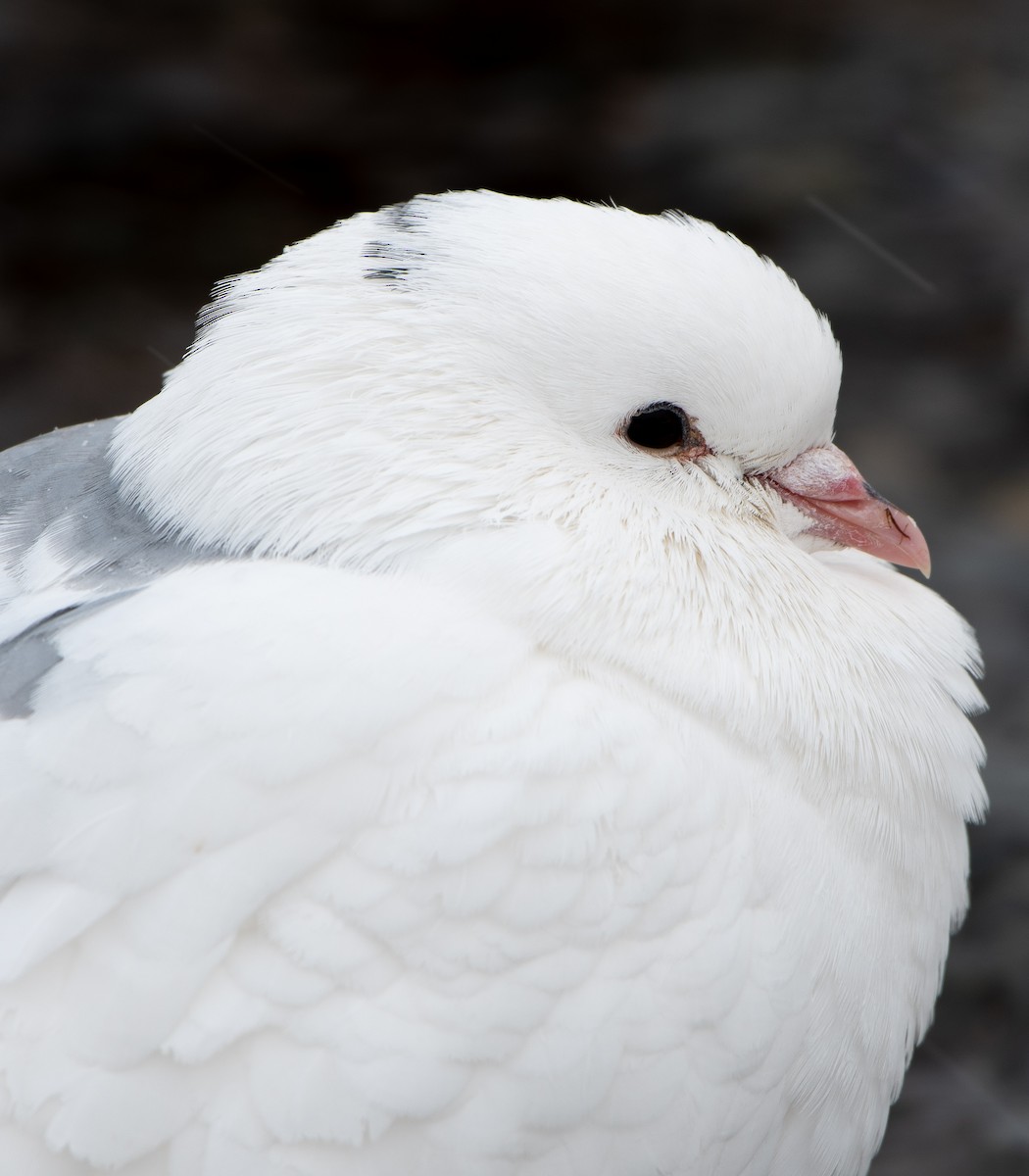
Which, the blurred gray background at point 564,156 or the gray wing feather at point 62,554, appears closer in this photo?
the gray wing feather at point 62,554

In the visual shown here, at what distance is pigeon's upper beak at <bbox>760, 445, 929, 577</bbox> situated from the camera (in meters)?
2.13

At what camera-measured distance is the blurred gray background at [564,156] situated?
17.0 feet

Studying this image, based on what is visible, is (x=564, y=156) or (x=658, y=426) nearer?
(x=658, y=426)

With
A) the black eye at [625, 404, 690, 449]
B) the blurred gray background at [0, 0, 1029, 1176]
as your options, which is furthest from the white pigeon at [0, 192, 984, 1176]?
the blurred gray background at [0, 0, 1029, 1176]

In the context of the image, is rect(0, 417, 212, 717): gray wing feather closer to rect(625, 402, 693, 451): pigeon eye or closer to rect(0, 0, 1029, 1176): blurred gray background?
rect(625, 402, 693, 451): pigeon eye

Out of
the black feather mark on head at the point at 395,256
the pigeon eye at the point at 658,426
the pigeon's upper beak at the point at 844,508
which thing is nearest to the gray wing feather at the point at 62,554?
the black feather mark on head at the point at 395,256

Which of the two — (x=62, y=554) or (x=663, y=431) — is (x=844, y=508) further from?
(x=62, y=554)

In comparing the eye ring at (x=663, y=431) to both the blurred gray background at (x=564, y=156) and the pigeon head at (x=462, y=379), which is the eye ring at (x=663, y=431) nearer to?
the pigeon head at (x=462, y=379)

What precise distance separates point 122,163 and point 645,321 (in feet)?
13.8

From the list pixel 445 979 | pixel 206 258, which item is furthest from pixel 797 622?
pixel 206 258

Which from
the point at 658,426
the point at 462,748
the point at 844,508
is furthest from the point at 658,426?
the point at 462,748

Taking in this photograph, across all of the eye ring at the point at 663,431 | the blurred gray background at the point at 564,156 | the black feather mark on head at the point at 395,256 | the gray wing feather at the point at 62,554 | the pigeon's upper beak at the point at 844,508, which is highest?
the black feather mark on head at the point at 395,256

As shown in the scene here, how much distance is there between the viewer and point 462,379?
1877mm

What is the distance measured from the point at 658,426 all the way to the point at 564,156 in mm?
4034
